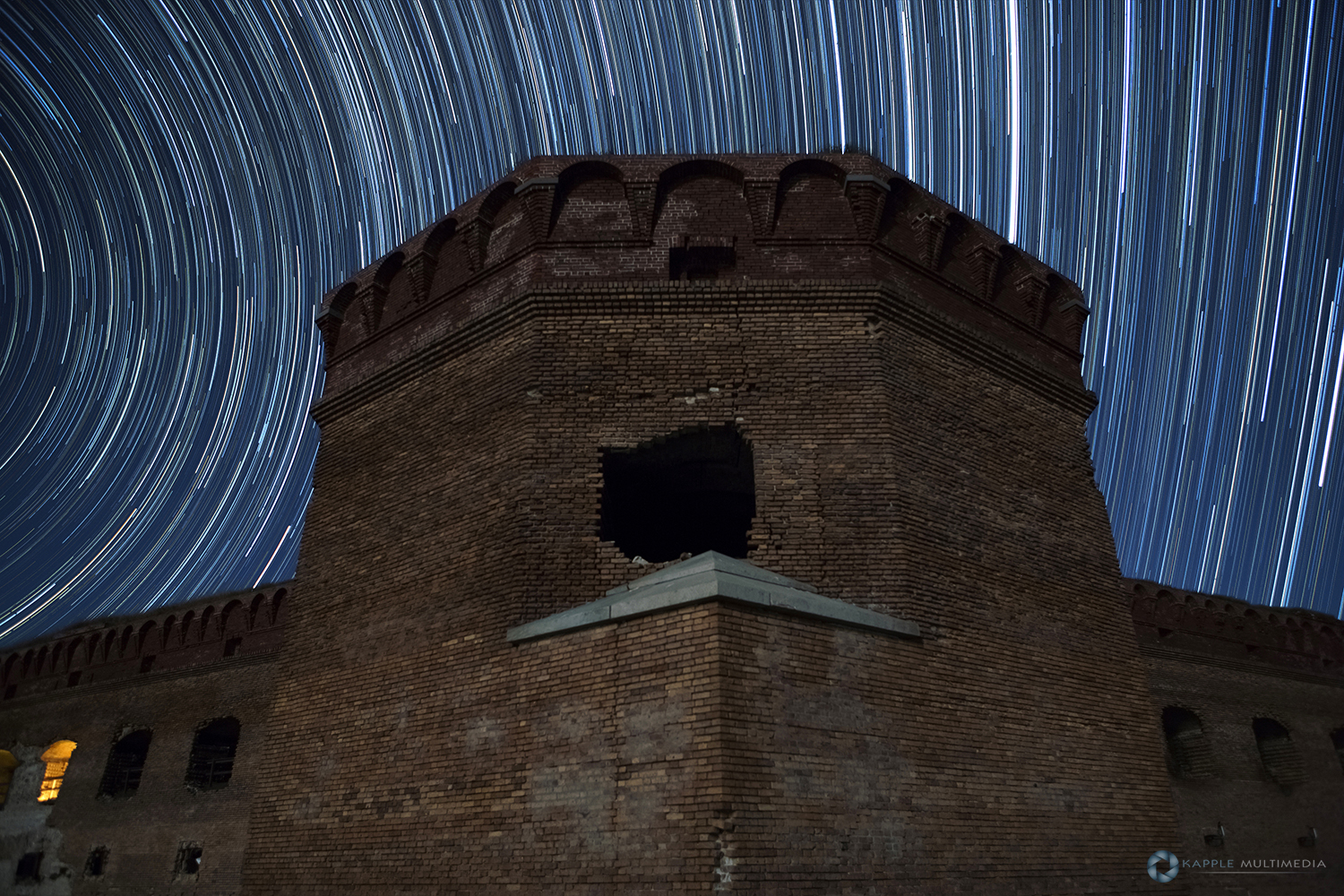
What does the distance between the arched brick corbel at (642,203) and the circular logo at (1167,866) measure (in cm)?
842

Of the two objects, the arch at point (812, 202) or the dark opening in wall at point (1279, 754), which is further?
the dark opening in wall at point (1279, 754)

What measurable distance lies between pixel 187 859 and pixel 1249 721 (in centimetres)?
2000

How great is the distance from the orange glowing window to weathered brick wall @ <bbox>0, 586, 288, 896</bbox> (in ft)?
0.44

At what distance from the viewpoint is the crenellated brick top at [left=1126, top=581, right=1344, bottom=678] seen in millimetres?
17312

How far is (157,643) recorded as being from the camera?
1750cm

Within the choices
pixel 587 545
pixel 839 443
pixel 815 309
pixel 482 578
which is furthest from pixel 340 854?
pixel 815 309

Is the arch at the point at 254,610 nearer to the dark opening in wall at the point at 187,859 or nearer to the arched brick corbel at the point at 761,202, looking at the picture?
the dark opening in wall at the point at 187,859

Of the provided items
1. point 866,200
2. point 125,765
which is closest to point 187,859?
point 125,765

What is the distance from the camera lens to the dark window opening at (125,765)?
53.5 feet

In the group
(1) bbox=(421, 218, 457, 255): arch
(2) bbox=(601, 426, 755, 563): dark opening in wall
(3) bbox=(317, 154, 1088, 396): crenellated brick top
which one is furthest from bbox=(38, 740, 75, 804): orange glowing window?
(1) bbox=(421, 218, 457, 255): arch

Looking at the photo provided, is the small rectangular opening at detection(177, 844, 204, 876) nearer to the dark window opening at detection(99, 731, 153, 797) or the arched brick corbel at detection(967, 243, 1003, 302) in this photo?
the dark window opening at detection(99, 731, 153, 797)

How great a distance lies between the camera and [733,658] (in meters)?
6.61

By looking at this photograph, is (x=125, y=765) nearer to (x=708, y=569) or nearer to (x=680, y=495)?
(x=680, y=495)

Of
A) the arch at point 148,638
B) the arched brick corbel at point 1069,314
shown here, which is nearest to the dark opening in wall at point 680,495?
the arched brick corbel at point 1069,314
